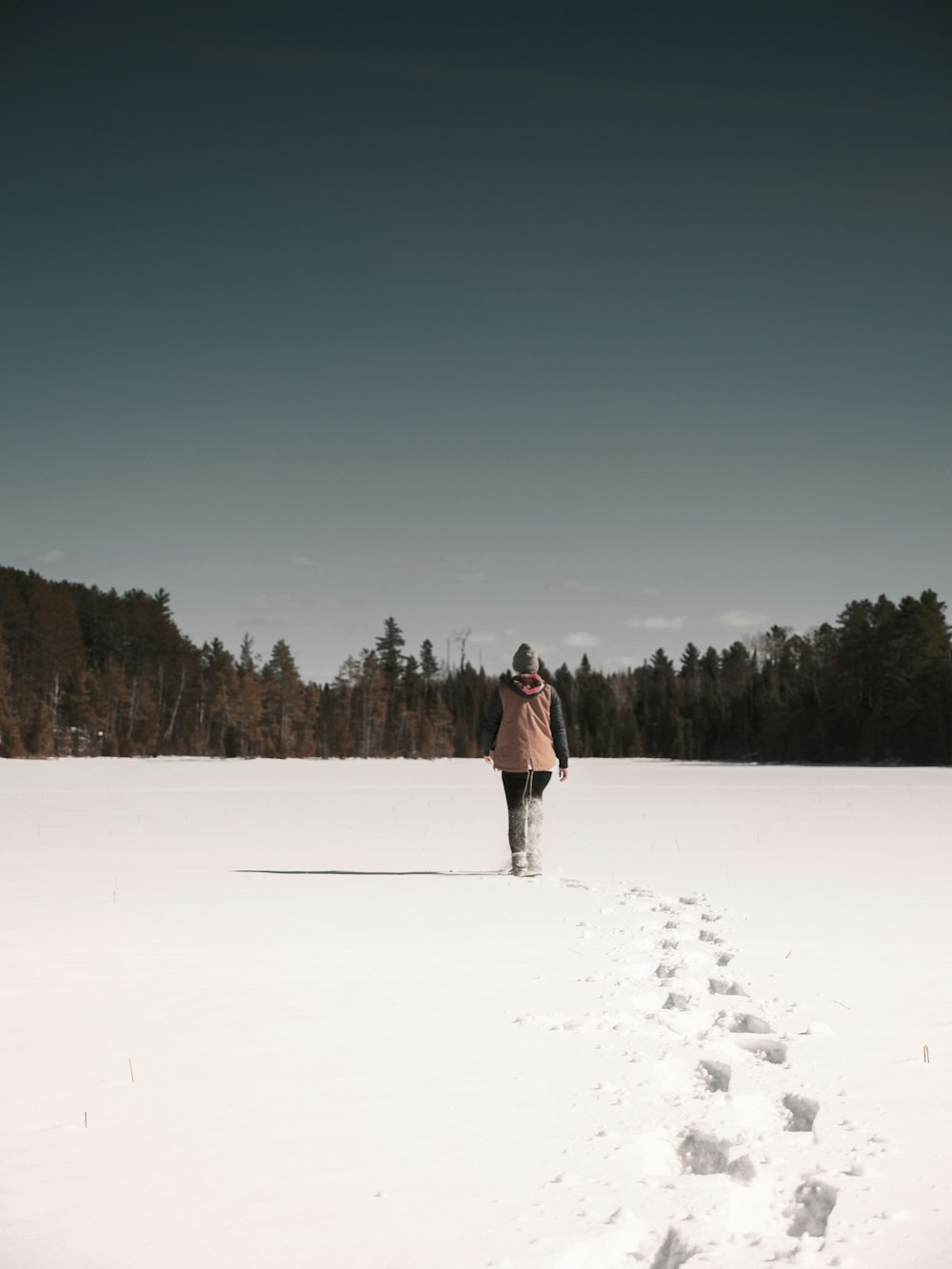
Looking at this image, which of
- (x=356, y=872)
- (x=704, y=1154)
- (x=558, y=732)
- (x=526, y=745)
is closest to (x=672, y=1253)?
(x=704, y=1154)

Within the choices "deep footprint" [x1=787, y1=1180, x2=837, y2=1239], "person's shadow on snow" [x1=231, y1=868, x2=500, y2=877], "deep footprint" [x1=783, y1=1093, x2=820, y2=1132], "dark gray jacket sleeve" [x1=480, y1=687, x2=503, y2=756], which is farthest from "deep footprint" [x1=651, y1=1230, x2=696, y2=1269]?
"dark gray jacket sleeve" [x1=480, y1=687, x2=503, y2=756]

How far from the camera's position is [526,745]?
32.9ft

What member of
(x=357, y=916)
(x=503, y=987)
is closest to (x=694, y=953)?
(x=503, y=987)

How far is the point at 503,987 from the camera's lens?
17.4 ft

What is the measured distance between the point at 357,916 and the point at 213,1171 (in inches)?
176

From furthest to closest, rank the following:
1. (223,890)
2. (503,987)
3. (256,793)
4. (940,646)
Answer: (940,646) < (256,793) < (223,890) < (503,987)

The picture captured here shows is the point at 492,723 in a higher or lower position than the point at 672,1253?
higher

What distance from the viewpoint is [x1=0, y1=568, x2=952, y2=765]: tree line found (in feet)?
238

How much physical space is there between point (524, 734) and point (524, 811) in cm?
78

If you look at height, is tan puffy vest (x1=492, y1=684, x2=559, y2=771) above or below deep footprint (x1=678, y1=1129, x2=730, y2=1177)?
above

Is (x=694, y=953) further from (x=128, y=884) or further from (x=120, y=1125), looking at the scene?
(x=128, y=884)

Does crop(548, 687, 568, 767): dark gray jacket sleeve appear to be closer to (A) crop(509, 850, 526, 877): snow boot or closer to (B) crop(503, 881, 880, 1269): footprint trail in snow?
(A) crop(509, 850, 526, 877): snow boot

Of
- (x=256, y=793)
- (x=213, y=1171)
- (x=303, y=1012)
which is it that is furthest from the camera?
(x=256, y=793)

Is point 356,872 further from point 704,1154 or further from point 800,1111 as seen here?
point 704,1154
